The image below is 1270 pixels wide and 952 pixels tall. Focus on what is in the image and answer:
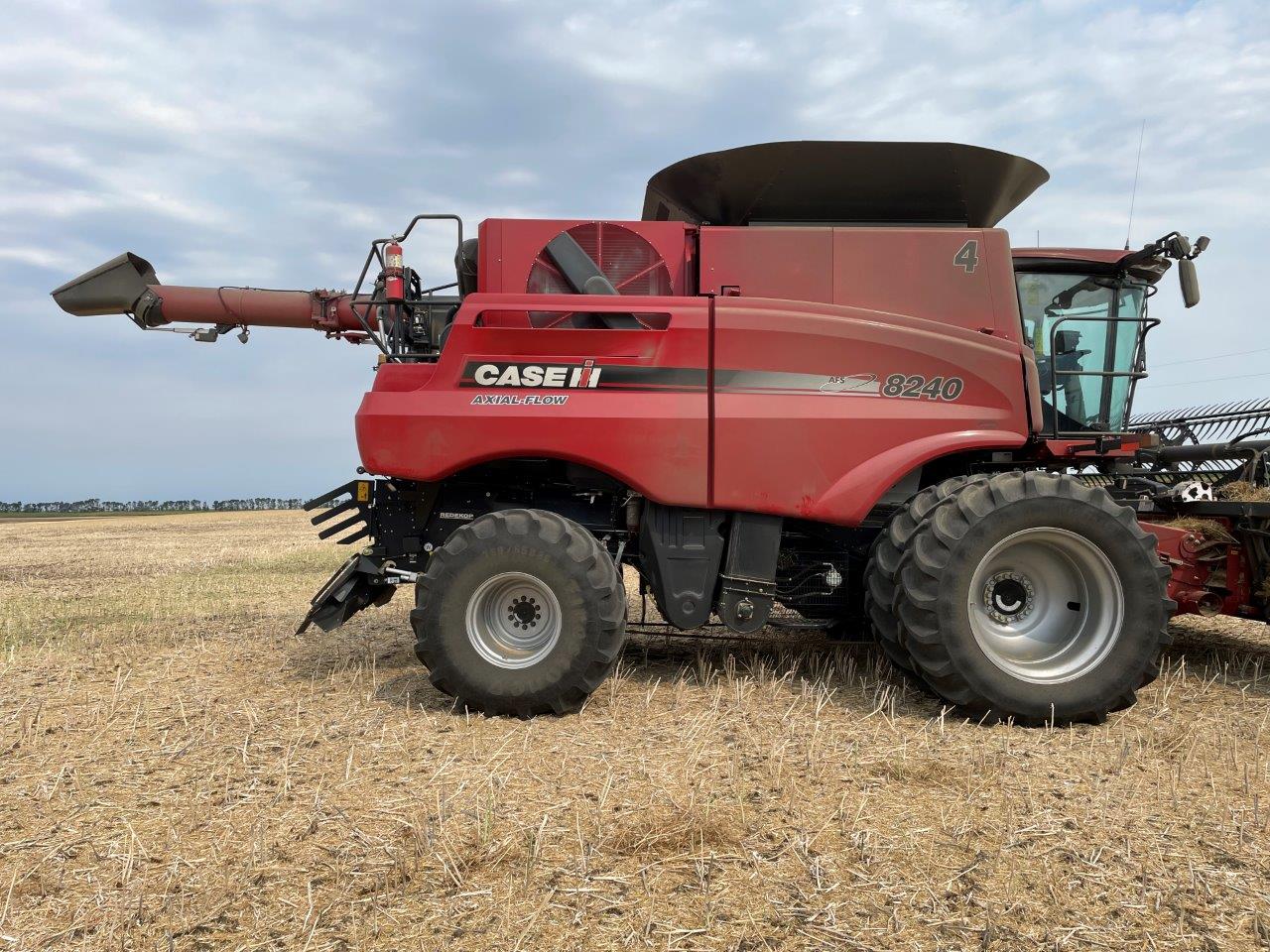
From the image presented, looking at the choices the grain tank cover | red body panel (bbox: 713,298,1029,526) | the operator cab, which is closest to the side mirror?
the operator cab

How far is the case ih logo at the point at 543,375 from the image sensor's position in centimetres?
476

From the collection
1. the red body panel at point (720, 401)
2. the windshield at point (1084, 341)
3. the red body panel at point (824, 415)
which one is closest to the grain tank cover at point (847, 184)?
the windshield at point (1084, 341)

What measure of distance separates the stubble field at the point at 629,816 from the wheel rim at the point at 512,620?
1.28 feet

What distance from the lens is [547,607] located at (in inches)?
180

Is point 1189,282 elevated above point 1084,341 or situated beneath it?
elevated above

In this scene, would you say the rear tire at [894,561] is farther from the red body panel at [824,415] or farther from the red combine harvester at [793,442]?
the red body panel at [824,415]

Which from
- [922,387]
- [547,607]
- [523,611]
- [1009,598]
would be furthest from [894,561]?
[523,611]

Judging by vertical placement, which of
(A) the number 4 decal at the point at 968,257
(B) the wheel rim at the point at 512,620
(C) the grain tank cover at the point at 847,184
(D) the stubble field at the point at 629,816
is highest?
(C) the grain tank cover at the point at 847,184

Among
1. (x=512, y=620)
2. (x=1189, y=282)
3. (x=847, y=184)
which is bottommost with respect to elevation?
(x=512, y=620)

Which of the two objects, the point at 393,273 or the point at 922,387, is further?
the point at 393,273

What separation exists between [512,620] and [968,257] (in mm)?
A: 3439

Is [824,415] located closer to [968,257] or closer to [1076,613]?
[968,257]

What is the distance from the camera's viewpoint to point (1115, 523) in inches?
174

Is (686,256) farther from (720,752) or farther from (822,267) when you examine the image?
(720,752)
